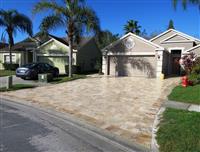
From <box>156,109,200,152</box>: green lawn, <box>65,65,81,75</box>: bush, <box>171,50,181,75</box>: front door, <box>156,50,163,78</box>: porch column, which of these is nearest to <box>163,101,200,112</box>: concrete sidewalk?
<box>156,109,200,152</box>: green lawn

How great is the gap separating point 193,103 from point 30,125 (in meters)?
7.13

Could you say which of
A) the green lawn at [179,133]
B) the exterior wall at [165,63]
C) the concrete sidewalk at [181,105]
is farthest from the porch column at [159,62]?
the green lawn at [179,133]

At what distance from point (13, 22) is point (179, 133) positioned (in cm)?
3044

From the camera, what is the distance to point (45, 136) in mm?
6824

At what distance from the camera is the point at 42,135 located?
22.7 ft

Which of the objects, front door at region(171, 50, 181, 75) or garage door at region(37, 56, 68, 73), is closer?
front door at region(171, 50, 181, 75)

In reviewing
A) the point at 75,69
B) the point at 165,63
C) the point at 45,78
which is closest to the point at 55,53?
the point at 75,69

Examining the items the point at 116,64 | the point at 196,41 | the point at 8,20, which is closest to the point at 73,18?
the point at 116,64

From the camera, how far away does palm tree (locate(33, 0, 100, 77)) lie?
906 inches

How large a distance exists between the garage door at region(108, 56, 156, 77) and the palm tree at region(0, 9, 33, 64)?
12.6 m

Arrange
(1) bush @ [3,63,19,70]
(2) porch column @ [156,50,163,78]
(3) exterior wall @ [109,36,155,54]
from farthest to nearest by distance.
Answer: (1) bush @ [3,63,19,70] < (3) exterior wall @ [109,36,155,54] < (2) porch column @ [156,50,163,78]

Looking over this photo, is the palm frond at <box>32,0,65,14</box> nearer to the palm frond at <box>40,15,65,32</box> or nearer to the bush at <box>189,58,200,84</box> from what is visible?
the palm frond at <box>40,15,65,32</box>

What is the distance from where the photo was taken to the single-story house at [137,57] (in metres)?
26.5

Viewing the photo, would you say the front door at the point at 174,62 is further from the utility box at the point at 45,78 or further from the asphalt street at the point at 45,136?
the asphalt street at the point at 45,136
